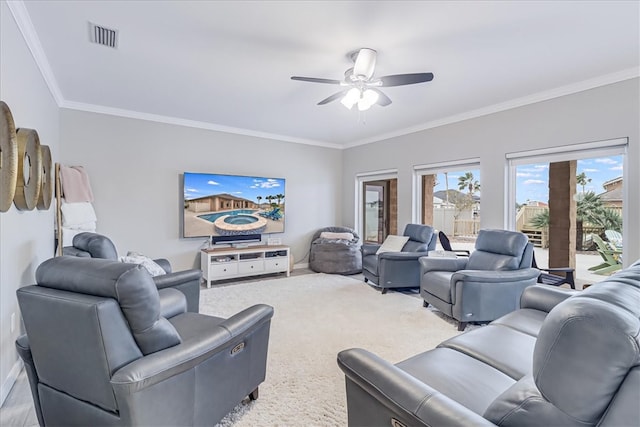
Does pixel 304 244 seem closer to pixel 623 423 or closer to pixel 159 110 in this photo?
pixel 159 110

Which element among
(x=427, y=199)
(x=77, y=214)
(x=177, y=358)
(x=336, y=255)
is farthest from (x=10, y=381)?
(x=427, y=199)

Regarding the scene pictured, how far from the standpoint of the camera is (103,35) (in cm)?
245

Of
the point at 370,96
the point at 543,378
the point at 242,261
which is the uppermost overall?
the point at 370,96

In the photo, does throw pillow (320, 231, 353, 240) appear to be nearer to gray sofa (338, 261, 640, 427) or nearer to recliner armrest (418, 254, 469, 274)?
recliner armrest (418, 254, 469, 274)

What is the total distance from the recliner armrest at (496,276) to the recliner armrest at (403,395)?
2046mm

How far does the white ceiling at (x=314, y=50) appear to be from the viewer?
7.00 ft

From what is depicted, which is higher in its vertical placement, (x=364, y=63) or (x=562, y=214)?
(x=364, y=63)

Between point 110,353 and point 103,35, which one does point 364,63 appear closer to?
point 103,35

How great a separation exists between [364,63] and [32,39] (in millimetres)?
2586

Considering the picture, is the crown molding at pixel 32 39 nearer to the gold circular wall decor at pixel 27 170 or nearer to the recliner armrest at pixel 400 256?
the gold circular wall decor at pixel 27 170

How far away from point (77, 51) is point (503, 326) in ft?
12.9

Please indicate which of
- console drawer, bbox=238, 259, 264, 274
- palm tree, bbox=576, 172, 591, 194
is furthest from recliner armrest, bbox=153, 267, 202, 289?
palm tree, bbox=576, 172, 591, 194

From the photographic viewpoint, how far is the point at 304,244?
6.14m

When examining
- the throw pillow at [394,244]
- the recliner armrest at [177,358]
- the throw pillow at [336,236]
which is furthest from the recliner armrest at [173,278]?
the throw pillow at [336,236]
